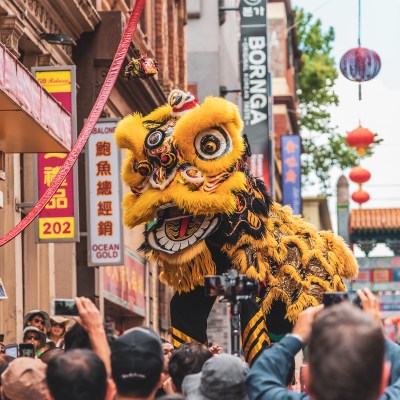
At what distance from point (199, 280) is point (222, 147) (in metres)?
1.05

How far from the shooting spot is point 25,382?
6844mm

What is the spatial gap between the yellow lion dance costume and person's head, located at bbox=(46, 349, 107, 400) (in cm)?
519

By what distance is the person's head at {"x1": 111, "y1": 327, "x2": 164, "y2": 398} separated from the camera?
6.29m

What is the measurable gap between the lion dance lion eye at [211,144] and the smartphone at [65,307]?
4.15 metres

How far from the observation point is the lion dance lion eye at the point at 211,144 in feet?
37.4

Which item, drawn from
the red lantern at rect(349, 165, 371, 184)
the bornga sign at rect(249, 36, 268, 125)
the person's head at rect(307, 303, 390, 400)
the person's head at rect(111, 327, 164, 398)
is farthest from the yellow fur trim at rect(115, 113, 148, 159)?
the bornga sign at rect(249, 36, 268, 125)

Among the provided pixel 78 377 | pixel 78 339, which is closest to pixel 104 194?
pixel 78 339

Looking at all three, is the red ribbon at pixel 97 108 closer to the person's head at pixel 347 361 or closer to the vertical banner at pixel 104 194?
the person's head at pixel 347 361

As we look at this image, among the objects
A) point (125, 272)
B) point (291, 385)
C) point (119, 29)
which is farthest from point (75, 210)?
point (291, 385)

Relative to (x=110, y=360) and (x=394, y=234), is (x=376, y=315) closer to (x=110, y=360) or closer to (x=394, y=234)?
(x=110, y=360)

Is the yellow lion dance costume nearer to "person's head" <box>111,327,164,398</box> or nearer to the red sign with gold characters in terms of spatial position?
"person's head" <box>111,327,164,398</box>

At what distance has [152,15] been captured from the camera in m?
31.6

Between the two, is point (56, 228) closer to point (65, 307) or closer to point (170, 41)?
point (65, 307)

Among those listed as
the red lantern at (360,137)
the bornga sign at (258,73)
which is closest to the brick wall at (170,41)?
the bornga sign at (258,73)
